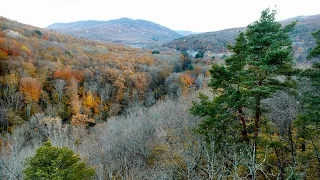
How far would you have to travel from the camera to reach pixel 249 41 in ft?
42.7

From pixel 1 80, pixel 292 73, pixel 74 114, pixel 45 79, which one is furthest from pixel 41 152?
pixel 45 79

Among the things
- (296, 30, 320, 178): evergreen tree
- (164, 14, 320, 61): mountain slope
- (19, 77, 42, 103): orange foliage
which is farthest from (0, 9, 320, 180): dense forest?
(164, 14, 320, 61): mountain slope

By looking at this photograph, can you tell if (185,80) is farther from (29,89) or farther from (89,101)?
(29,89)

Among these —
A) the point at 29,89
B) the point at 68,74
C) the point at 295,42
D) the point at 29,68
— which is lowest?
the point at 29,89

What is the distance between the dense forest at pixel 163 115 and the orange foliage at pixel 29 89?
171 millimetres

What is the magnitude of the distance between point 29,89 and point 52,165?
37.2 meters

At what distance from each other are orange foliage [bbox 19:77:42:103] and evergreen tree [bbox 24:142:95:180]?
35262mm

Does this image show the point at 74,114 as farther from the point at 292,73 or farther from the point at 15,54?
the point at 292,73

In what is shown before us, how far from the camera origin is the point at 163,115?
31016 millimetres

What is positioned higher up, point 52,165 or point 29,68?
point 29,68

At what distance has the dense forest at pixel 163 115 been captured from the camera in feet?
38.2

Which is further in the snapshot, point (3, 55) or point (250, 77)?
point (3, 55)

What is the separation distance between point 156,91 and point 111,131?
32288 mm

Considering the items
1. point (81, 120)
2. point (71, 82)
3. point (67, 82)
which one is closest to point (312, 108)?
point (81, 120)
